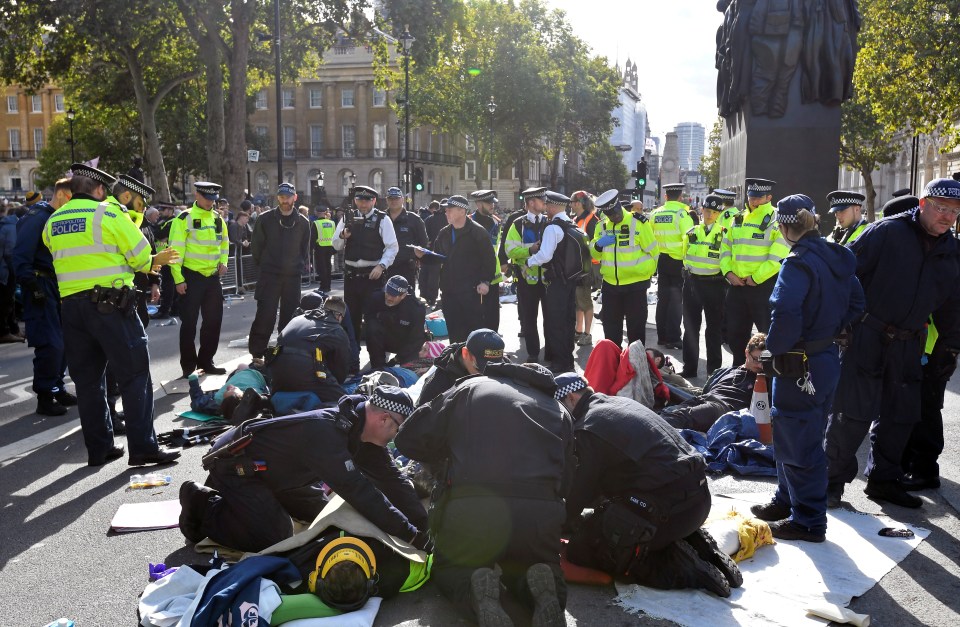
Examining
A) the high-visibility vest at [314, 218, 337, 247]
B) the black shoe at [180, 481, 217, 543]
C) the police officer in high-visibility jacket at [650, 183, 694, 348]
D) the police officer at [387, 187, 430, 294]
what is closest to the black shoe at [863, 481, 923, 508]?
the black shoe at [180, 481, 217, 543]

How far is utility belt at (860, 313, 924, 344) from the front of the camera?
19.0 feet

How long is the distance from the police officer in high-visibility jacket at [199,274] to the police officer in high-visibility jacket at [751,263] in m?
5.48

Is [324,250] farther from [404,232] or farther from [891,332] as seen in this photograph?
[891,332]

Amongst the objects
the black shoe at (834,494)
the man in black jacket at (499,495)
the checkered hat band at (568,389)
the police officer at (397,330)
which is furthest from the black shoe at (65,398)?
the black shoe at (834,494)

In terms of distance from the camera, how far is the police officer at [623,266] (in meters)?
10.3

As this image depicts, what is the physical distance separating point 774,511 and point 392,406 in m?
2.51

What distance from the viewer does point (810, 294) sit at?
16.9 feet

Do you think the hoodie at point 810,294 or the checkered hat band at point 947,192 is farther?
the checkered hat band at point 947,192

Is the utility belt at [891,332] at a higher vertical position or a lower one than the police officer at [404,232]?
lower

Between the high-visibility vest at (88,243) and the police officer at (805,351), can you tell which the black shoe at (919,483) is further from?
the high-visibility vest at (88,243)

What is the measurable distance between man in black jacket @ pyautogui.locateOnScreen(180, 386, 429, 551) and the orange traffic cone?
126 inches

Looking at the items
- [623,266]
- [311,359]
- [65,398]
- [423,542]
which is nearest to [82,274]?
[311,359]

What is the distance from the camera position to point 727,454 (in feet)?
22.4

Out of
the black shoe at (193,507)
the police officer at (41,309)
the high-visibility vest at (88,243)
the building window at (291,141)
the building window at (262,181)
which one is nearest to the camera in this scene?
the black shoe at (193,507)
